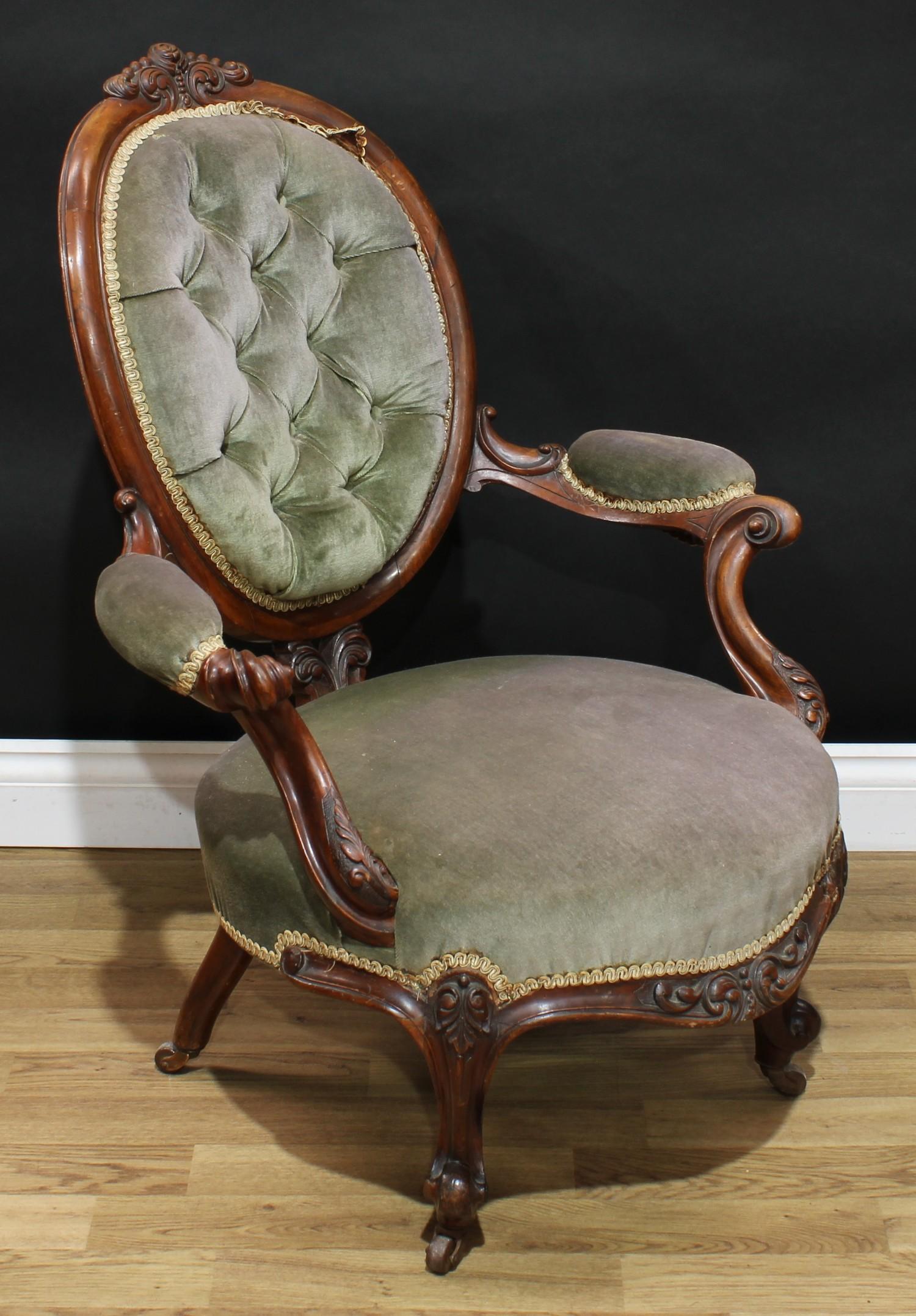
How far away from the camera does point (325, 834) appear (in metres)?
1.05

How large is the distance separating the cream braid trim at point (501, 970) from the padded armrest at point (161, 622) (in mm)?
271

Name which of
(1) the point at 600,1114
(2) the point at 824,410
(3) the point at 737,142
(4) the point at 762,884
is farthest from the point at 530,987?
(3) the point at 737,142

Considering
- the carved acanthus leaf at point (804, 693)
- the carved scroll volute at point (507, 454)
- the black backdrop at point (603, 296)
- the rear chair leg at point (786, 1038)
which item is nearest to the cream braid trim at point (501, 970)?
the carved acanthus leaf at point (804, 693)

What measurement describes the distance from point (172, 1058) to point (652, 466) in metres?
0.92

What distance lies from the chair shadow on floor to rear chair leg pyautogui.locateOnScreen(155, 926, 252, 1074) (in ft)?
0.09

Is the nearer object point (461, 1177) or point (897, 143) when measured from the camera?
point (461, 1177)

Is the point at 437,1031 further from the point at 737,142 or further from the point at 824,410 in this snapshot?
the point at 737,142

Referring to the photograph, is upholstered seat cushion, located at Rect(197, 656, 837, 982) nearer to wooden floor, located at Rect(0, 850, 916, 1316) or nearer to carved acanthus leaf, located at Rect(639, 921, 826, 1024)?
carved acanthus leaf, located at Rect(639, 921, 826, 1024)

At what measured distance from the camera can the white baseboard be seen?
1997 mm

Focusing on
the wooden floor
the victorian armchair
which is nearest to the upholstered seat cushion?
the victorian armchair

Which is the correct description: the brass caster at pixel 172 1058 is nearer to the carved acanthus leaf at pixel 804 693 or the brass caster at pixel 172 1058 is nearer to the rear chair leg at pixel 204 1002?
the rear chair leg at pixel 204 1002

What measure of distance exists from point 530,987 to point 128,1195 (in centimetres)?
59

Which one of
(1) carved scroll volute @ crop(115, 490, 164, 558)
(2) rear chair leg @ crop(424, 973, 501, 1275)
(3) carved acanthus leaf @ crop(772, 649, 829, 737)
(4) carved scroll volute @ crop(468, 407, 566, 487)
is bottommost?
(2) rear chair leg @ crop(424, 973, 501, 1275)

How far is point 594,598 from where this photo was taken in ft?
6.41
